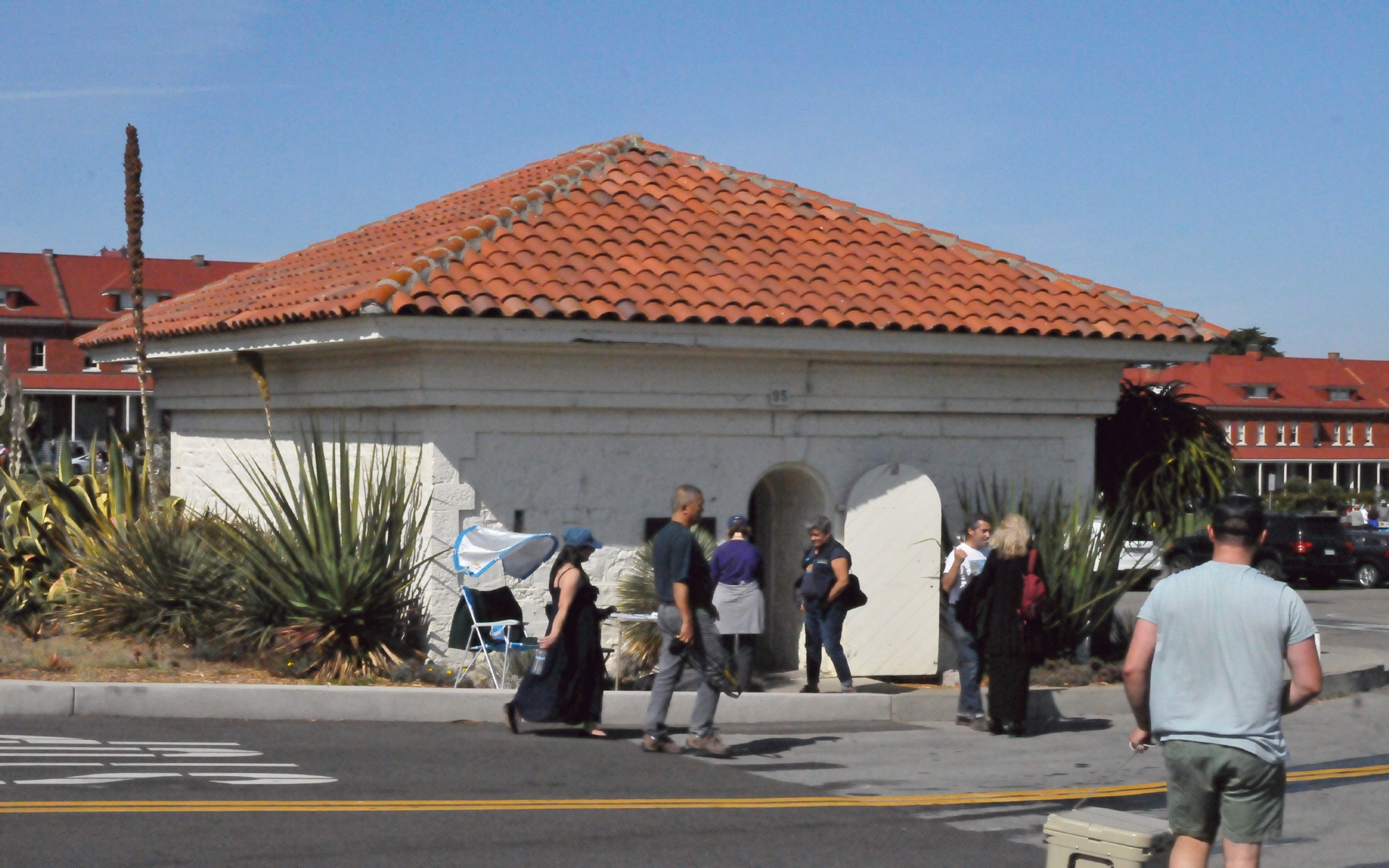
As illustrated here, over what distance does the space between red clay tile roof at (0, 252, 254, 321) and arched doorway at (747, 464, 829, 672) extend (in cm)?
5959

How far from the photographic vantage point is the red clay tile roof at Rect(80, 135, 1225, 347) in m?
13.5

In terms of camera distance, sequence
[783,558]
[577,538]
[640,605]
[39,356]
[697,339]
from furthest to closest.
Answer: [39,356] → [783,558] → [697,339] → [640,605] → [577,538]

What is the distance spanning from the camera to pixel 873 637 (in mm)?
14203

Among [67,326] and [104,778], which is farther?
[67,326]

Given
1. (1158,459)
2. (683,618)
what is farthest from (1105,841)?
(1158,459)

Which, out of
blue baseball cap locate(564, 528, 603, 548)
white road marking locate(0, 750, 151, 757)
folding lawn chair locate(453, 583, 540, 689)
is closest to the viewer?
white road marking locate(0, 750, 151, 757)

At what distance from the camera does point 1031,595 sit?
11.9 metres

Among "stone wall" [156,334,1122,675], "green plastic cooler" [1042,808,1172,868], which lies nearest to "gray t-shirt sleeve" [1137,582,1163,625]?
"green plastic cooler" [1042,808,1172,868]

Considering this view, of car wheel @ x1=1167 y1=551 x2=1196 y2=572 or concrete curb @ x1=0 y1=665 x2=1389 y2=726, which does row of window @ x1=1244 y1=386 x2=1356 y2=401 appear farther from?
concrete curb @ x1=0 y1=665 x2=1389 y2=726

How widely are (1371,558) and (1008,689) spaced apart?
94.4 ft

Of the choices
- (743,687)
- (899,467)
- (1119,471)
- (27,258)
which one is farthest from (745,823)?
(27,258)

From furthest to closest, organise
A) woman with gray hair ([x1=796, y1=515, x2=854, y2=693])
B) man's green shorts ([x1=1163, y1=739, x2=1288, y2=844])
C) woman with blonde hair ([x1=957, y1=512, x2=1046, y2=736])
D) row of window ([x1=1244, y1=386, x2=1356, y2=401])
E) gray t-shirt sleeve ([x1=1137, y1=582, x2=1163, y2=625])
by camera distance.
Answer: row of window ([x1=1244, y1=386, x2=1356, y2=401])
woman with gray hair ([x1=796, y1=515, x2=854, y2=693])
woman with blonde hair ([x1=957, y1=512, x2=1046, y2=736])
gray t-shirt sleeve ([x1=1137, y1=582, x2=1163, y2=625])
man's green shorts ([x1=1163, y1=739, x2=1288, y2=844])

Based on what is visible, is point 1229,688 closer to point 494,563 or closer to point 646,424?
point 494,563

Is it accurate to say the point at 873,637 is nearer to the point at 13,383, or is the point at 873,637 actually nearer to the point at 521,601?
the point at 521,601
